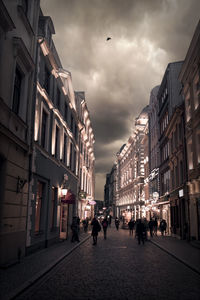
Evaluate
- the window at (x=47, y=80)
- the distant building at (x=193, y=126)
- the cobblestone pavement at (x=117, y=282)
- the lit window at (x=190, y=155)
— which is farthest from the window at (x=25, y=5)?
the lit window at (x=190, y=155)

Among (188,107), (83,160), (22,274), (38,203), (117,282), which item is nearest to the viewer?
(117,282)

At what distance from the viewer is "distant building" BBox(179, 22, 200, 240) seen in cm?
1977

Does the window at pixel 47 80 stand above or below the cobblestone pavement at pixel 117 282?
above

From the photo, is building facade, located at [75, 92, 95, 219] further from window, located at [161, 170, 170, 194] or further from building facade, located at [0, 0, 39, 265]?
building facade, located at [0, 0, 39, 265]

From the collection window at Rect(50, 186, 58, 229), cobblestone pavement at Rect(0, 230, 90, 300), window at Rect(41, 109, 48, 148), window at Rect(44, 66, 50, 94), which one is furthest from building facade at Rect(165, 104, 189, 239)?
cobblestone pavement at Rect(0, 230, 90, 300)

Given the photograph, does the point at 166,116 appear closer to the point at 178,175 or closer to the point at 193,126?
the point at 178,175

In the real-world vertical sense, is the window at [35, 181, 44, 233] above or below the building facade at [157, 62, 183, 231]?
below

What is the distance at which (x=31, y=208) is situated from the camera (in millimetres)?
14414

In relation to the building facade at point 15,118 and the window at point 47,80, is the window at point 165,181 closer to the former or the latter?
the window at point 47,80

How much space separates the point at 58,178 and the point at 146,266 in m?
11.2

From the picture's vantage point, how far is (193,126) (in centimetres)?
2091

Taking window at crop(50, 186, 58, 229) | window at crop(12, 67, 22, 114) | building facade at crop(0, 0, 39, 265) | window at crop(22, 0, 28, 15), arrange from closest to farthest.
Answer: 1. building facade at crop(0, 0, 39, 265)
2. window at crop(12, 67, 22, 114)
3. window at crop(22, 0, 28, 15)
4. window at crop(50, 186, 58, 229)

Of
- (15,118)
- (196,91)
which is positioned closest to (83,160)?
(196,91)

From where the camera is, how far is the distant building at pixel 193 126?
778 inches
